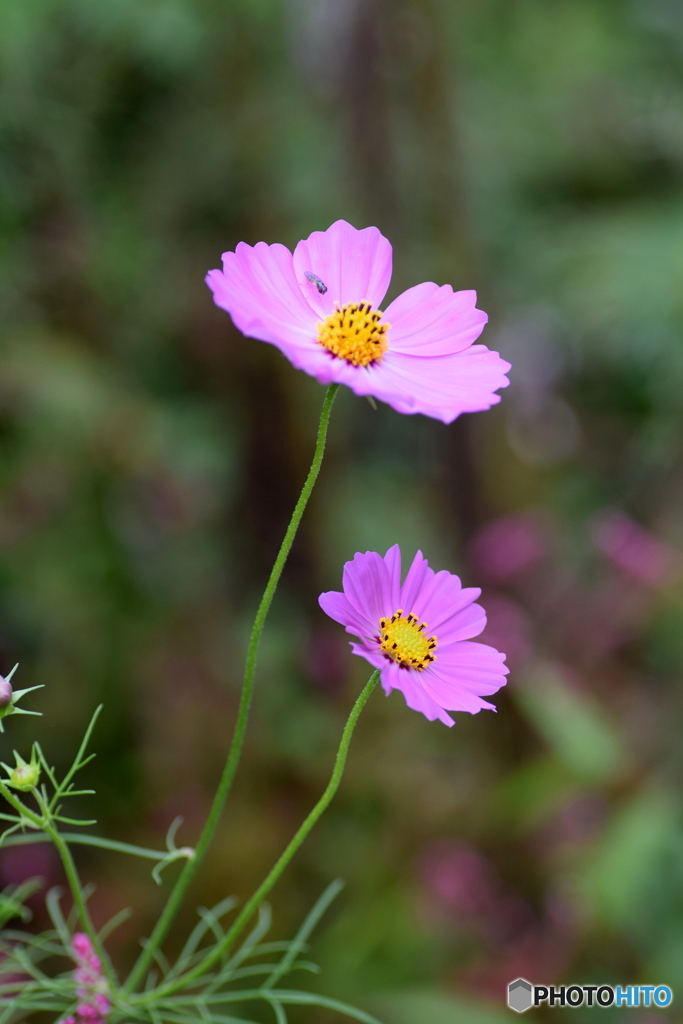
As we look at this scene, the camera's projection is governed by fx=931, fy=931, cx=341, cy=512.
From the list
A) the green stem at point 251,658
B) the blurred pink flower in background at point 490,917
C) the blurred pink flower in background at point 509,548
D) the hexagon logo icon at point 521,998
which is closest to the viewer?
the green stem at point 251,658

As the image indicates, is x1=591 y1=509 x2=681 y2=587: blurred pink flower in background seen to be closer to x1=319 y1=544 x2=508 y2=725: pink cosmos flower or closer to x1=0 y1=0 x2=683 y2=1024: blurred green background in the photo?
x1=0 y1=0 x2=683 y2=1024: blurred green background

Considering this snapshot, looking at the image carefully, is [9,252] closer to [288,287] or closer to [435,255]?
[435,255]

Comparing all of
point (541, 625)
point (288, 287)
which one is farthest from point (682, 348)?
point (288, 287)

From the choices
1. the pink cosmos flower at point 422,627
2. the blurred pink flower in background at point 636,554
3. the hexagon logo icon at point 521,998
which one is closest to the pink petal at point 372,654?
the pink cosmos flower at point 422,627

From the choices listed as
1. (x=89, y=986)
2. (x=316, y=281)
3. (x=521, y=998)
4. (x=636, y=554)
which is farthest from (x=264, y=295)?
(x=636, y=554)

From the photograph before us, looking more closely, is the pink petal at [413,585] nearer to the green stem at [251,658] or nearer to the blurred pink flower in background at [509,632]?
the green stem at [251,658]
